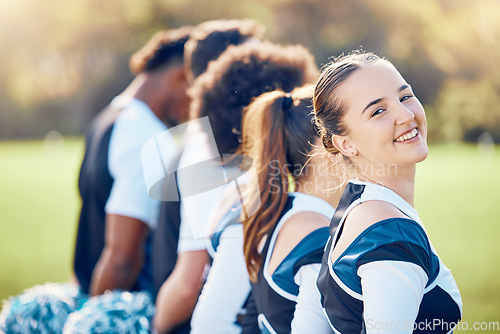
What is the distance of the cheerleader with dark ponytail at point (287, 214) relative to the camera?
52.1 inches

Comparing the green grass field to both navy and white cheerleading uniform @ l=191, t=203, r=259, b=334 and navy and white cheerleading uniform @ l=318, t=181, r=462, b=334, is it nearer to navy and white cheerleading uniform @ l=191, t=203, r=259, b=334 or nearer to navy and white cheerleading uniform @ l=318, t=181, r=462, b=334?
navy and white cheerleading uniform @ l=191, t=203, r=259, b=334

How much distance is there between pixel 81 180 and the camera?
2.58 meters

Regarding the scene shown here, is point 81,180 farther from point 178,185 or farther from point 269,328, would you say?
point 269,328

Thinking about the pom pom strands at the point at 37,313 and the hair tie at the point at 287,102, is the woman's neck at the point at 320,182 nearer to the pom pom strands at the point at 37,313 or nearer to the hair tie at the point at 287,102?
the hair tie at the point at 287,102

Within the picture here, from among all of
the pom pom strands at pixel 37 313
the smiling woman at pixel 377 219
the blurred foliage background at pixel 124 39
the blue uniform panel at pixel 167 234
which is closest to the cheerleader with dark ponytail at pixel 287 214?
the smiling woman at pixel 377 219

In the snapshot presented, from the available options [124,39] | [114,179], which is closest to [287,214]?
[114,179]

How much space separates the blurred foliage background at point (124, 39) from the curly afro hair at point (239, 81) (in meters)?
22.2

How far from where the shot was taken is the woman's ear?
1279 mm

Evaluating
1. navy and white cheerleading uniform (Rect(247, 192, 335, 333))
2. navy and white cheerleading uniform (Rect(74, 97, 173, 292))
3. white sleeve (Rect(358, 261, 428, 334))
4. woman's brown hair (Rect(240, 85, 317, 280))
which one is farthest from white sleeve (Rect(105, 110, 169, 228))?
white sleeve (Rect(358, 261, 428, 334))

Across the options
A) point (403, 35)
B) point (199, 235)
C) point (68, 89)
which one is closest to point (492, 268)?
point (199, 235)

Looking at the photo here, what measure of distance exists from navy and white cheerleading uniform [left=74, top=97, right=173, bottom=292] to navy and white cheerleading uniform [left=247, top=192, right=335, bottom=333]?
102 cm

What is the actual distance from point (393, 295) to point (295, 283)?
0.39 m

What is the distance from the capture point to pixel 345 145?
1.29 meters

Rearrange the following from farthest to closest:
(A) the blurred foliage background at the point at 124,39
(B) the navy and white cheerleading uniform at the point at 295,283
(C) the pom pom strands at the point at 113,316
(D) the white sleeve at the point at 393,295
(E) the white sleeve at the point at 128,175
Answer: (A) the blurred foliage background at the point at 124,39 < (E) the white sleeve at the point at 128,175 < (C) the pom pom strands at the point at 113,316 < (B) the navy and white cheerleading uniform at the point at 295,283 < (D) the white sleeve at the point at 393,295
